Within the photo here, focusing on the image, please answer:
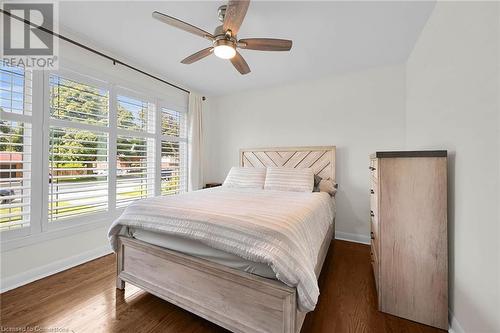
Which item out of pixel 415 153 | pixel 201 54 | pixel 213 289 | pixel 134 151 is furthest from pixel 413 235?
pixel 134 151

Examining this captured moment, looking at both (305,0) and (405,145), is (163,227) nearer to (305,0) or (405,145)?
(305,0)

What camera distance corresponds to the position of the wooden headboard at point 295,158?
10.3 feet

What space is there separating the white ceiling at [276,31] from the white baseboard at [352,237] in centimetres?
241

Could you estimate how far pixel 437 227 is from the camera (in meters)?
1.46

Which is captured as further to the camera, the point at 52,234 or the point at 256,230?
the point at 52,234

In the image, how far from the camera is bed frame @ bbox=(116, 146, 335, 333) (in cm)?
118

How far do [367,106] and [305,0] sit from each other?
1823 mm

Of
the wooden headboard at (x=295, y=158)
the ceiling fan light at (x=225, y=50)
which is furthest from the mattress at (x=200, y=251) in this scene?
the wooden headboard at (x=295, y=158)

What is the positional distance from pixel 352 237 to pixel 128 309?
2852 millimetres

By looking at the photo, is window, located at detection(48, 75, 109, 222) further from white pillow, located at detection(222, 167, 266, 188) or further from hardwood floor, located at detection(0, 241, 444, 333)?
white pillow, located at detection(222, 167, 266, 188)

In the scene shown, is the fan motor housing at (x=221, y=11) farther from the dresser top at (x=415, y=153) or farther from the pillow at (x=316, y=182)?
the pillow at (x=316, y=182)

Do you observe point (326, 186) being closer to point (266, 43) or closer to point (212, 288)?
point (266, 43)

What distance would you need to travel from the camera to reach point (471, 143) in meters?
1.25

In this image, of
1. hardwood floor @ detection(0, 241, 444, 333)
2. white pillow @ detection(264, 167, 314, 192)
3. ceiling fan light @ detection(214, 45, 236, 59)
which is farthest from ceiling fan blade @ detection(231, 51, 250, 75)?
hardwood floor @ detection(0, 241, 444, 333)
